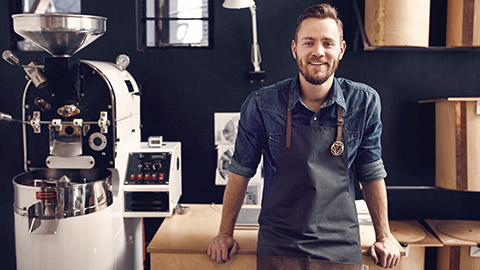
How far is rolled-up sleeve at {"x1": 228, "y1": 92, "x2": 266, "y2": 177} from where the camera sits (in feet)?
7.11

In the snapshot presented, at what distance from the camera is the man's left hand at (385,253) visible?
2157mm

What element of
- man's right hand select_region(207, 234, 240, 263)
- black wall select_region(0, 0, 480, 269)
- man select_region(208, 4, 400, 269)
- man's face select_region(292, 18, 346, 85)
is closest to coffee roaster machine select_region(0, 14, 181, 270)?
black wall select_region(0, 0, 480, 269)

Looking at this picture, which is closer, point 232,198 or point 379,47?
point 232,198

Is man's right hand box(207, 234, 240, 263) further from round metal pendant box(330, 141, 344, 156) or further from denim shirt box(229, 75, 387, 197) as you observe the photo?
round metal pendant box(330, 141, 344, 156)

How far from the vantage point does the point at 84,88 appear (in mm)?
2600

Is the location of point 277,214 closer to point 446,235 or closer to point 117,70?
point 117,70

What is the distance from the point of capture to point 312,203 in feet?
6.71

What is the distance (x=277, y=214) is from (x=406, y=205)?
5.71 feet

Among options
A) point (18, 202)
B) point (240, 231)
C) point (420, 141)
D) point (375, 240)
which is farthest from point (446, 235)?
point (18, 202)

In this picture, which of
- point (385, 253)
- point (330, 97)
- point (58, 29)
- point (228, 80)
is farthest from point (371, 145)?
point (58, 29)

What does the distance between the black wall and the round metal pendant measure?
135 centimetres

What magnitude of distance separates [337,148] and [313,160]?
12cm

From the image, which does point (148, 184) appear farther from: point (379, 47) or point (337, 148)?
point (379, 47)

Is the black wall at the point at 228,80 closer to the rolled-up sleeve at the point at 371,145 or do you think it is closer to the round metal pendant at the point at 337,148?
the rolled-up sleeve at the point at 371,145
